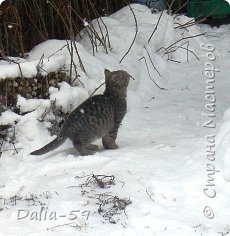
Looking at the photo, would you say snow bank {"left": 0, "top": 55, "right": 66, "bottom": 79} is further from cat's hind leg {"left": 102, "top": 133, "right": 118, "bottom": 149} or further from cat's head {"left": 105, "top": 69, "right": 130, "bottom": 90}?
cat's hind leg {"left": 102, "top": 133, "right": 118, "bottom": 149}

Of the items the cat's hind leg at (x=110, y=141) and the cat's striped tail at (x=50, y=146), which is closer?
the cat's striped tail at (x=50, y=146)

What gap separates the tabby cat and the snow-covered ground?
14 centimetres

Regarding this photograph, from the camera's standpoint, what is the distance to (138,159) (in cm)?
505

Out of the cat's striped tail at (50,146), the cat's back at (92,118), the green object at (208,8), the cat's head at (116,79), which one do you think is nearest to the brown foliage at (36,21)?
the cat's head at (116,79)

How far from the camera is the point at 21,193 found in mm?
4621

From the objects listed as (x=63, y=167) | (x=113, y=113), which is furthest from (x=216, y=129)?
(x=63, y=167)

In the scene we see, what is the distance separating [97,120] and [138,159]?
1.91 feet

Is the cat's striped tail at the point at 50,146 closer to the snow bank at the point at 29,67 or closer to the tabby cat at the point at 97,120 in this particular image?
the tabby cat at the point at 97,120

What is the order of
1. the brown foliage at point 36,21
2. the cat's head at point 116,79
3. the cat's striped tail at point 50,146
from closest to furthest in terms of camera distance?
1. the cat's striped tail at point 50,146
2. the cat's head at point 116,79
3. the brown foliage at point 36,21

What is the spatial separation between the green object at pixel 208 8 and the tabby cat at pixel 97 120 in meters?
3.82

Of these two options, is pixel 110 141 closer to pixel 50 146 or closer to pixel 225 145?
pixel 50 146

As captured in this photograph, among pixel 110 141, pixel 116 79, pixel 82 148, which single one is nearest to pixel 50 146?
pixel 82 148

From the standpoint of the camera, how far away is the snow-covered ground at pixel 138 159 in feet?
13.3

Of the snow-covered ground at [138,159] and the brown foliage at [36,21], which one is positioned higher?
the brown foliage at [36,21]
